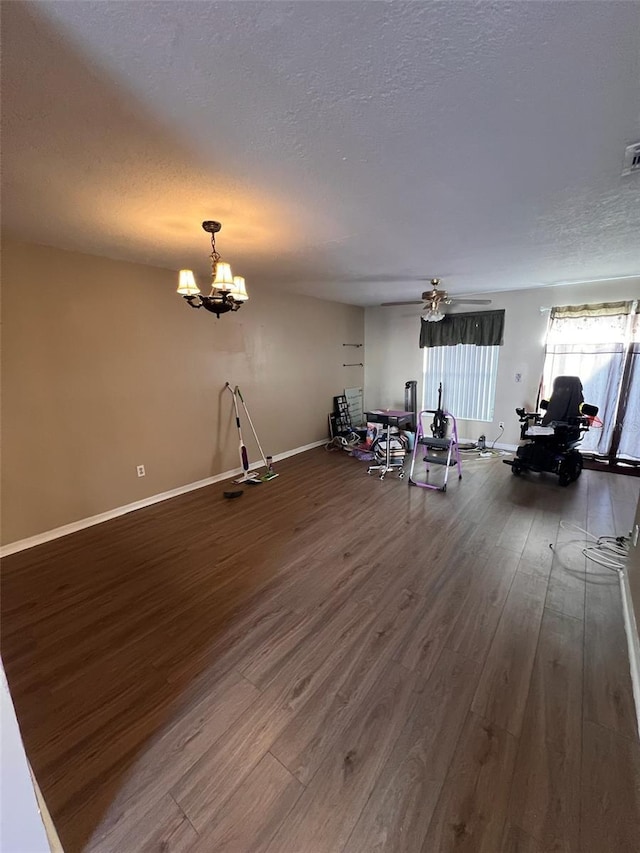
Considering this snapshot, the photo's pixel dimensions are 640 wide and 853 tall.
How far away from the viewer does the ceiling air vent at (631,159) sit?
1.47 meters

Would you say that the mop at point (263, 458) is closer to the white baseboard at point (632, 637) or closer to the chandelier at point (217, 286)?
the chandelier at point (217, 286)

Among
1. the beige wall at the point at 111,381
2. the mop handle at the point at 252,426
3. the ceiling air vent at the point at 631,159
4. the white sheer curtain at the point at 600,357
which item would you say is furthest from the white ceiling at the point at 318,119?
the white sheer curtain at the point at 600,357

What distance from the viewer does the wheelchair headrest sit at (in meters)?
4.29

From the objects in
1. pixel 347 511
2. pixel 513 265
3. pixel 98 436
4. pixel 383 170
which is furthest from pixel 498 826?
pixel 513 265

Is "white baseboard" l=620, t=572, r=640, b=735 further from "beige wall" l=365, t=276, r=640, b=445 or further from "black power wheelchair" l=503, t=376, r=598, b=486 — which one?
"beige wall" l=365, t=276, r=640, b=445

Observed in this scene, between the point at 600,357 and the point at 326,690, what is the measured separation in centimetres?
523

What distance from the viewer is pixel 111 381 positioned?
3205mm

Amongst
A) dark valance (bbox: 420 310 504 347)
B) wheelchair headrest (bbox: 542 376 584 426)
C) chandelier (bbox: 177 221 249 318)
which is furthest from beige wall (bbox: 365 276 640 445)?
chandelier (bbox: 177 221 249 318)

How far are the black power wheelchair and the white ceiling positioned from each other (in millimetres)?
2243

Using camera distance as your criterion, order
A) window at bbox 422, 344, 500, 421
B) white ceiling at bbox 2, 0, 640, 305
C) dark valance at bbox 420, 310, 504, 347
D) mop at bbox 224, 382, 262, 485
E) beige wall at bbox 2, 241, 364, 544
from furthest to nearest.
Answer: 1. window at bbox 422, 344, 500, 421
2. dark valance at bbox 420, 310, 504, 347
3. mop at bbox 224, 382, 262, 485
4. beige wall at bbox 2, 241, 364, 544
5. white ceiling at bbox 2, 0, 640, 305

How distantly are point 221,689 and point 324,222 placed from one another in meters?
2.83

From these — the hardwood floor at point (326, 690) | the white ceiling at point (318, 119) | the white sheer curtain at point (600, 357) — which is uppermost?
the white ceiling at point (318, 119)

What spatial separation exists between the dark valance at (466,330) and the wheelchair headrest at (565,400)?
3.76 feet

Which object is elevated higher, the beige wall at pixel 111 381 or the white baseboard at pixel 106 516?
the beige wall at pixel 111 381
